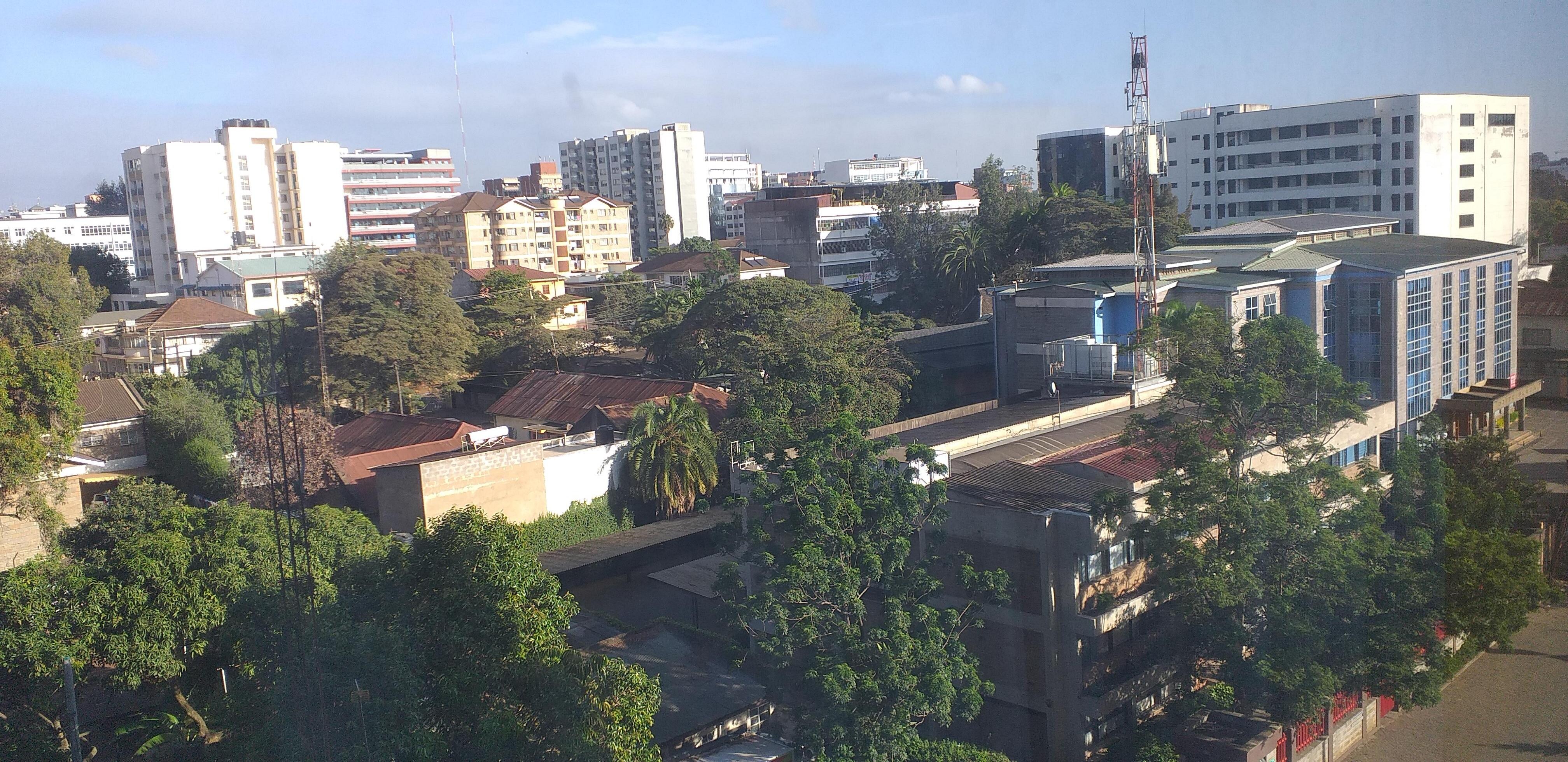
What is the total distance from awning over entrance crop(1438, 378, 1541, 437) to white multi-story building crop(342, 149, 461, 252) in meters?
30.2

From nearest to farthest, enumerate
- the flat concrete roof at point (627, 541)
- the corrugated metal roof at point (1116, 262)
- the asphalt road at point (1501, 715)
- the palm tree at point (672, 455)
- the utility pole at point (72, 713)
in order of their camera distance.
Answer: the utility pole at point (72, 713), the asphalt road at point (1501, 715), the flat concrete roof at point (627, 541), the palm tree at point (672, 455), the corrugated metal roof at point (1116, 262)

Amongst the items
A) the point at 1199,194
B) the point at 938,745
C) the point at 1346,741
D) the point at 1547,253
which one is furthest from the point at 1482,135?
the point at 938,745

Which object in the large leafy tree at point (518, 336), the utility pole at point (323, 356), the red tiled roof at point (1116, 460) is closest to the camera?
the red tiled roof at point (1116, 460)

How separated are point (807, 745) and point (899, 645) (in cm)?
71

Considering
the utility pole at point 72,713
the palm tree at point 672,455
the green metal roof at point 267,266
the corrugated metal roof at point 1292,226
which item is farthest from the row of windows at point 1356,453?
the green metal roof at point 267,266

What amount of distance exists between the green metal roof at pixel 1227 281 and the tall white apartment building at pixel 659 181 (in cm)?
2988

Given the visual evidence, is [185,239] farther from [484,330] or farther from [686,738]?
[686,738]

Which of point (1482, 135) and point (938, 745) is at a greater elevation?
point (1482, 135)

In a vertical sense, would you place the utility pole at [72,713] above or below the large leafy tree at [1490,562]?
above

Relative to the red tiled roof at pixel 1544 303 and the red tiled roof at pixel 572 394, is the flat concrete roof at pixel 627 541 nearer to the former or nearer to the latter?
the red tiled roof at pixel 572 394

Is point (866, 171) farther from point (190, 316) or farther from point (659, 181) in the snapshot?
point (190, 316)

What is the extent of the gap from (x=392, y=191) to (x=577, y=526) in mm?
30644

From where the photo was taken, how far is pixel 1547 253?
1841cm

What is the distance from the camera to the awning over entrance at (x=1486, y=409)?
12.7 metres
